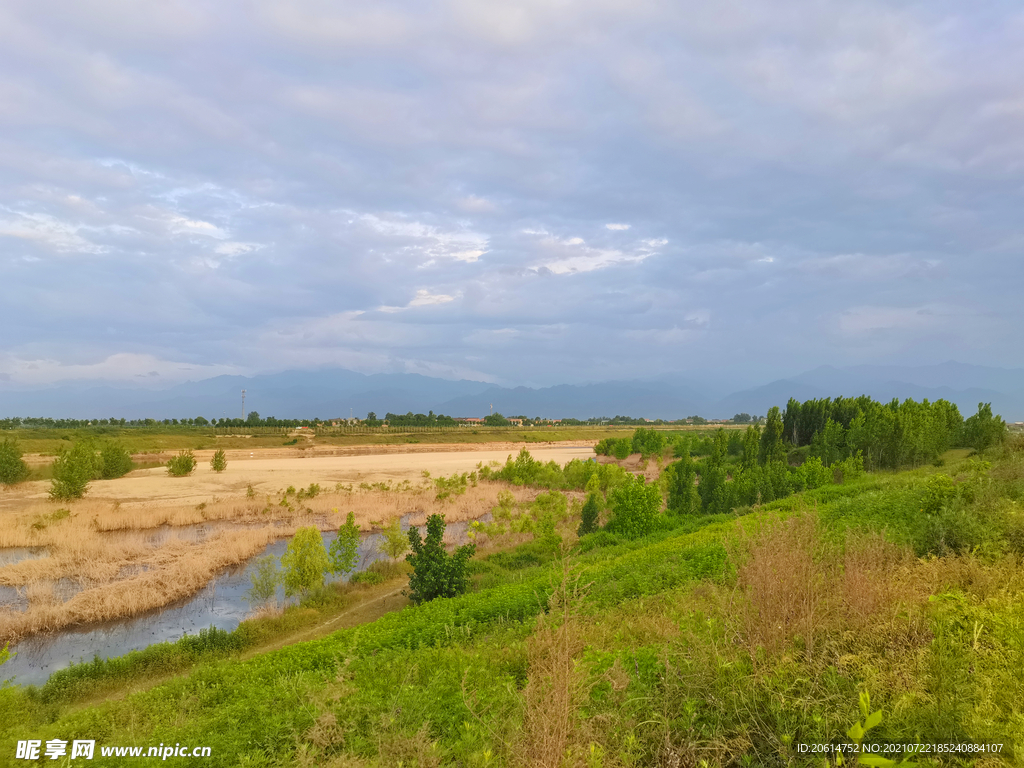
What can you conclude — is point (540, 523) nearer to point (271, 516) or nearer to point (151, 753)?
point (271, 516)

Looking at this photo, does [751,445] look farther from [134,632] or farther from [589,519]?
[134,632]

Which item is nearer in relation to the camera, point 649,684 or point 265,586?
point 649,684

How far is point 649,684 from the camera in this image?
5430 mm

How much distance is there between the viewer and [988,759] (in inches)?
138

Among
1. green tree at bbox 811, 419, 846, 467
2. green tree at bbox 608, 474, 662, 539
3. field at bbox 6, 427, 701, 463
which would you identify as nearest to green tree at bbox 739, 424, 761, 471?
green tree at bbox 811, 419, 846, 467

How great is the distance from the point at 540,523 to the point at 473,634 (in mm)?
13376

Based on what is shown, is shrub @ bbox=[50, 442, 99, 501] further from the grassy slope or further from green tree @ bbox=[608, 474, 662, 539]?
green tree @ bbox=[608, 474, 662, 539]

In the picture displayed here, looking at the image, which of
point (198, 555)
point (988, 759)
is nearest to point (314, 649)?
point (988, 759)

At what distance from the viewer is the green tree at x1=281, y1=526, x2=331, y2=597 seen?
17.4 metres

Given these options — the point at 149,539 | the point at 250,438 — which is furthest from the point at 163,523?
the point at 250,438

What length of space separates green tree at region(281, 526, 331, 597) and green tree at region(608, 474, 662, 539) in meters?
11.3

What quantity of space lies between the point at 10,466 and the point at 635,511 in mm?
42108

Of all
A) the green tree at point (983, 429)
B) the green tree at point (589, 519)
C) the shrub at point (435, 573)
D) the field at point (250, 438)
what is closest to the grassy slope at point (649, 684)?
the shrub at point (435, 573)

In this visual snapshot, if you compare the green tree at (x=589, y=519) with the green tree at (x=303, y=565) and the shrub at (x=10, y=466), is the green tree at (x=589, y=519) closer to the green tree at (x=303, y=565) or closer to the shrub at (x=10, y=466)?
the green tree at (x=303, y=565)
